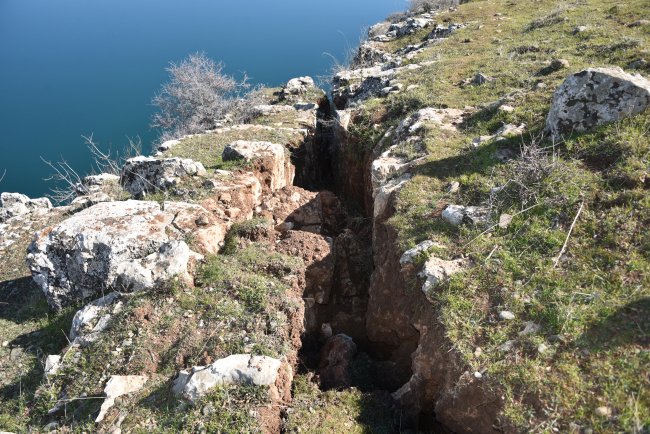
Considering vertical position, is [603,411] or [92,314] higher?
[92,314]

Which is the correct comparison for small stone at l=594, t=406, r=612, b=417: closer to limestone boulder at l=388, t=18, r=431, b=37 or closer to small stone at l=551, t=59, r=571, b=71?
small stone at l=551, t=59, r=571, b=71

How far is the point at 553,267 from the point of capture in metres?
3.39

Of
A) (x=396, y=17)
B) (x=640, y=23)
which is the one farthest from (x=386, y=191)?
(x=396, y=17)

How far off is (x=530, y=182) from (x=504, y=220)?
0.72m

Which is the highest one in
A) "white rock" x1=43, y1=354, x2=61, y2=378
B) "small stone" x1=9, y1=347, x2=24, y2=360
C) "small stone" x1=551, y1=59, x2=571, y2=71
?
"small stone" x1=551, y1=59, x2=571, y2=71

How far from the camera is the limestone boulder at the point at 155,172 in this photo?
6.80 metres

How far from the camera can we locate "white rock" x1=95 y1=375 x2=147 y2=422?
11.4 ft

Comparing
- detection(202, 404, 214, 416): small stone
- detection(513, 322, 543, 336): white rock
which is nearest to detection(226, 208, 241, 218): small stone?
detection(202, 404, 214, 416): small stone

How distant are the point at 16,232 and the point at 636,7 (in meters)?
17.4

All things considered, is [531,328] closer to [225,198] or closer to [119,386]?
[119,386]

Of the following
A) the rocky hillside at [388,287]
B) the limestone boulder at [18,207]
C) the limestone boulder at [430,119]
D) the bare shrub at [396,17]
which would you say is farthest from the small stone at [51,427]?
the bare shrub at [396,17]

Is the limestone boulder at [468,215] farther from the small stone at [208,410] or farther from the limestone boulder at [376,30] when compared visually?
the limestone boulder at [376,30]

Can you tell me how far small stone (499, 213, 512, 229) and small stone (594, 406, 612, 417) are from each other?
2134mm

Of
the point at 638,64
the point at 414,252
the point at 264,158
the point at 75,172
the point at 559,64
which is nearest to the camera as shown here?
the point at 414,252
